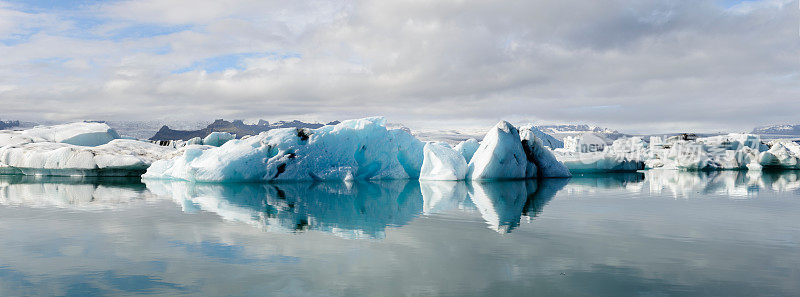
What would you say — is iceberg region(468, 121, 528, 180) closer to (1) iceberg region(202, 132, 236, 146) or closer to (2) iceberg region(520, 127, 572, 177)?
(2) iceberg region(520, 127, 572, 177)

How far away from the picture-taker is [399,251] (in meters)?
5.91

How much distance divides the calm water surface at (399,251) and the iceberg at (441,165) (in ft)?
33.4

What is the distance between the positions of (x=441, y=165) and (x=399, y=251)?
15.5 meters

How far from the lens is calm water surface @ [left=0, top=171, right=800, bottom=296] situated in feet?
14.6

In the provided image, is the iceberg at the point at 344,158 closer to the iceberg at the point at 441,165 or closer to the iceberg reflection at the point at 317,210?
the iceberg at the point at 441,165

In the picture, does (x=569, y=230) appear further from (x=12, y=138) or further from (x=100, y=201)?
(x=12, y=138)

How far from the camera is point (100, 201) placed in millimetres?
12273

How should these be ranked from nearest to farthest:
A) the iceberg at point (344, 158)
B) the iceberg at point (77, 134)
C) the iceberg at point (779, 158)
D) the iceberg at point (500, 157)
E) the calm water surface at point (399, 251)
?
the calm water surface at point (399, 251) → the iceberg at point (344, 158) → the iceberg at point (500, 157) → the iceberg at point (779, 158) → the iceberg at point (77, 134)

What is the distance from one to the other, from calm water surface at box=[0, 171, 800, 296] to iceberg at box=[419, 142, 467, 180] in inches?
401

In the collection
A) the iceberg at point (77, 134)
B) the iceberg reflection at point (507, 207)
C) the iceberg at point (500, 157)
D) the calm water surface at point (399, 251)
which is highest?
the iceberg at point (77, 134)

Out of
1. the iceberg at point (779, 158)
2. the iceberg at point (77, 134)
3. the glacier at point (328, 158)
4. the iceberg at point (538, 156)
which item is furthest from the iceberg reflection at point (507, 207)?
the iceberg at point (77, 134)

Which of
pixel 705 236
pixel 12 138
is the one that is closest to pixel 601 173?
pixel 705 236

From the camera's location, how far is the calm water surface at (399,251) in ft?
14.6

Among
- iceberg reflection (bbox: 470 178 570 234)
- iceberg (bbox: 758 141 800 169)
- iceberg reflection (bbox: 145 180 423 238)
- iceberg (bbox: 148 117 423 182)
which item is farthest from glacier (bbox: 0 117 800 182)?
iceberg (bbox: 758 141 800 169)
